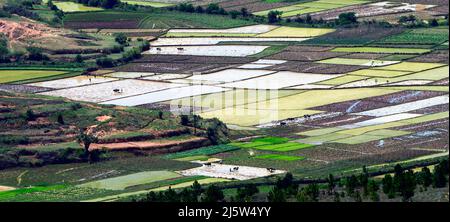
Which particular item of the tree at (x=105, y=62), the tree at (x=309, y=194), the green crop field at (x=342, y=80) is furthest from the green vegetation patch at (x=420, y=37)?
the tree at (x=309, y=194)

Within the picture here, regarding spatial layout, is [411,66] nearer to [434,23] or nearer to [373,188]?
[434,23]

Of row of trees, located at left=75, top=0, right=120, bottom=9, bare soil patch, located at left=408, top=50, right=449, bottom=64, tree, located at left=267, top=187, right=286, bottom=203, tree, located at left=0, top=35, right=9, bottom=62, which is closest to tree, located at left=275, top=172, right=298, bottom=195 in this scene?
tree, located at left=267, top=187, right=286, bottom=203

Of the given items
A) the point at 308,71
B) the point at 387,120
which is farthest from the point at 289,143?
the point at 308,71

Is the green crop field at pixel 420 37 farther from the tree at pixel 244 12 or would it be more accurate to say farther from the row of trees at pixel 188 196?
the row of trees at pixel 188 196

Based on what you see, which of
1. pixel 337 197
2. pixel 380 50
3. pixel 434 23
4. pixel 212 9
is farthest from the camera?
pixel 212 9

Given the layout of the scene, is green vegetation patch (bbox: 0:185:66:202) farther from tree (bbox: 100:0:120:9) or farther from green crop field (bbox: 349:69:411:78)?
tree (bbox: 100:0:120:9)

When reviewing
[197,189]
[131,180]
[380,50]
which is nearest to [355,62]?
[380,50]
